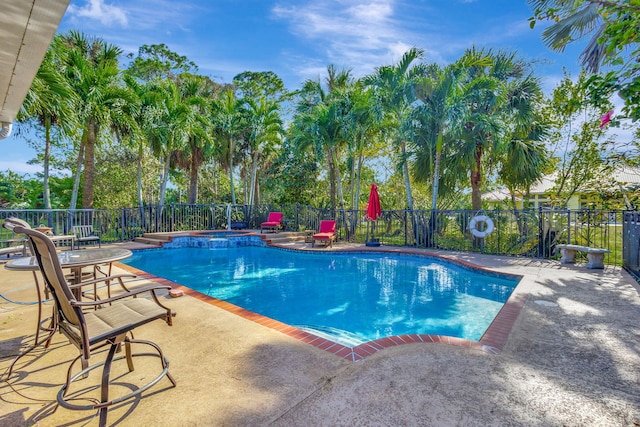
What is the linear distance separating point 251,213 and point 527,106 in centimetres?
1304

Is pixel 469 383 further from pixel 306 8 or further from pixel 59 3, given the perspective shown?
pixel 306 8

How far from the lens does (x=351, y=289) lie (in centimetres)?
644

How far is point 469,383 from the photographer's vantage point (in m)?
2.21

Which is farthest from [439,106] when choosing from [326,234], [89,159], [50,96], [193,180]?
[193,180]

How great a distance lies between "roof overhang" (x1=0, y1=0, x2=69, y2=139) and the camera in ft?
6.64

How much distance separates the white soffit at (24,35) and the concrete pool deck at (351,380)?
2.64 metres

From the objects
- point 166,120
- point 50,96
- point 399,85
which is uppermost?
point 399,85

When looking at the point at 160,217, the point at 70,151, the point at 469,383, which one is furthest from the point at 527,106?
the point at 70,151

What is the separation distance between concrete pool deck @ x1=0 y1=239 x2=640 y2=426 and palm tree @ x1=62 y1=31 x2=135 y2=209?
9397mm

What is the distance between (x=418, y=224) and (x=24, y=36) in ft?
33.7

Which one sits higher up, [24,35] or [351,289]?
[24,35]

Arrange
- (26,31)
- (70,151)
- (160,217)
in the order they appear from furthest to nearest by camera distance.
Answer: (70,151), (160,217), (26,31)

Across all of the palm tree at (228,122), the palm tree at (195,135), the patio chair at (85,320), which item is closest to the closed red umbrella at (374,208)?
the palm tree at (228,122)

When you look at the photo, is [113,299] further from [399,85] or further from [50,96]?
[399,85]
